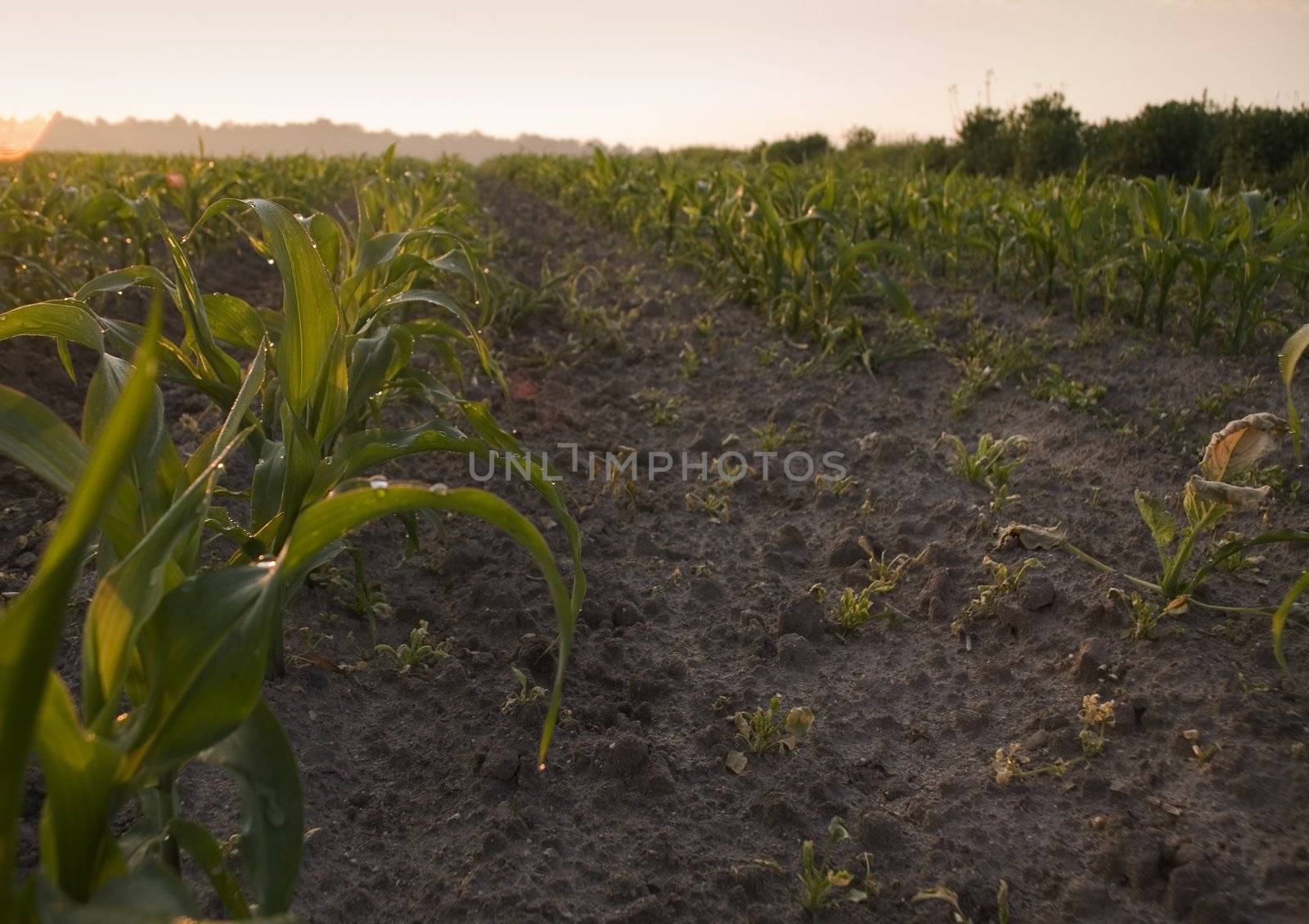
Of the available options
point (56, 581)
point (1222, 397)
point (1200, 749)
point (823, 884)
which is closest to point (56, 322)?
point (56, 581)

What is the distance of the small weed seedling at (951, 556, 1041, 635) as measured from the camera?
2068 millimetres

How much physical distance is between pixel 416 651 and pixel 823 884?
0.96m

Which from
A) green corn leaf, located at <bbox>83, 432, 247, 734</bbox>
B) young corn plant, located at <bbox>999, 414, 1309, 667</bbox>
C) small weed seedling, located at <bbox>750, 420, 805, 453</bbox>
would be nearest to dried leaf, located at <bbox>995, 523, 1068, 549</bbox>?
young corn plant, located at <bbox>999, 414, 1309, 667</bbox>

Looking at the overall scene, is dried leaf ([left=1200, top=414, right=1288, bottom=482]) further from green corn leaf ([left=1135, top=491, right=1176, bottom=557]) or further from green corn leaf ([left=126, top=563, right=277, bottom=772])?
green corn leaf ([left=126, top=563, right=277, bottom=772])

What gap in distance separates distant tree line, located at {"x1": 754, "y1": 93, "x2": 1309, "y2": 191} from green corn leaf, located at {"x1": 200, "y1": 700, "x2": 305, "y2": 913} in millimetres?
9081

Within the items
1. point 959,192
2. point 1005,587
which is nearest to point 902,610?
point 1005,587

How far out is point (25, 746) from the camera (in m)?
0.70

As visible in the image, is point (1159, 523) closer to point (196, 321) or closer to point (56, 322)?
point (196, 321)

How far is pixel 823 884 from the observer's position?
53.3 inches

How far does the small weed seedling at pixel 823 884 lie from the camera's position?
1.34 meters

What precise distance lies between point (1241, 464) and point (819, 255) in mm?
2232

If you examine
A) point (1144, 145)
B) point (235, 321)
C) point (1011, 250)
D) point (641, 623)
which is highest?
point (1144, 145)

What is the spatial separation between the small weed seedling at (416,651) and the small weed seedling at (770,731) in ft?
2.10

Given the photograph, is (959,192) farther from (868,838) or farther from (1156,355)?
(868,838)
